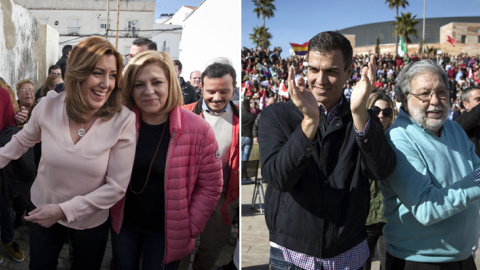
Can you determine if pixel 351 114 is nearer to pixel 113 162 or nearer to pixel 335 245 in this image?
pixel 335 245

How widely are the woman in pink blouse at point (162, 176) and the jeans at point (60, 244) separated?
93 mm

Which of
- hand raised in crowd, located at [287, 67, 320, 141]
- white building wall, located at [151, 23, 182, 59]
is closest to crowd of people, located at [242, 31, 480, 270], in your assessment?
hand raised in crowd, located at [287, 67, 320, 141]

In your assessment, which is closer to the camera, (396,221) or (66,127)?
(66,127)

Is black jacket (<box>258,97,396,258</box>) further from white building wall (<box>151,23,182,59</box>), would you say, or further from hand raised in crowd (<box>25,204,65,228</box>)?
hand raised in crowd (<box>25,204,65,228</box>)

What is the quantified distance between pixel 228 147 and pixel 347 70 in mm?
678

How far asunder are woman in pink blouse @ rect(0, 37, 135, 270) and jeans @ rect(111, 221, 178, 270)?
181mm

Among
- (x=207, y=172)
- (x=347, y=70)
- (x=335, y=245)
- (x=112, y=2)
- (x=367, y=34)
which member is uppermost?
(x=367, y=34)

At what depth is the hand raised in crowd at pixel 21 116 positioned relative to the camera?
219cm

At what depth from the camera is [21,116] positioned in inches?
86.6

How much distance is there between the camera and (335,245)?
6.44 ft

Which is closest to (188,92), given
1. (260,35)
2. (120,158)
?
(120,158)

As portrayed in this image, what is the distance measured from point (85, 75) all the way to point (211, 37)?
615 mm


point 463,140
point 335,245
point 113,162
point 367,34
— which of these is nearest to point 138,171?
point 113,162

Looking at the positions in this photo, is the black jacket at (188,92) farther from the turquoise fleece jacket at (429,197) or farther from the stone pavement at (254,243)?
the stone pavement at (254,243)
